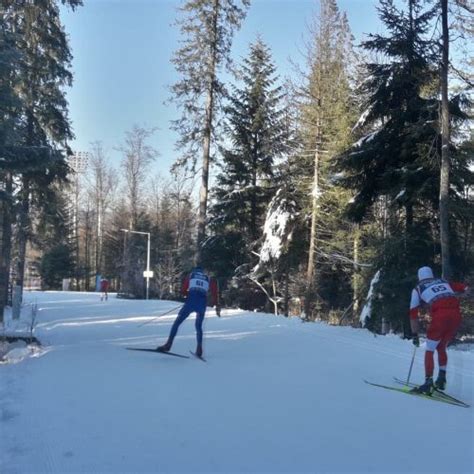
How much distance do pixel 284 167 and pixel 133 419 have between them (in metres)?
26.7

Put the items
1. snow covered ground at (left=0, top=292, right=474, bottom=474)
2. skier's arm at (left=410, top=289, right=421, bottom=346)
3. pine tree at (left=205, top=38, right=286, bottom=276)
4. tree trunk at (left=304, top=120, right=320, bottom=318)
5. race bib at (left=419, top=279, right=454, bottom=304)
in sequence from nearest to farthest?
snow covered ground at (left=0, top=292, right=474, bottom=474), race bib at (left=419, top=279, right=454, bottom=304), skier's arm at (left=410, top=289, right=421, bottom=346), tree trunk at (left=304, top=120, right=320, bottom=318), pine tree at (left=205, top=38, right=286, bottom=276)

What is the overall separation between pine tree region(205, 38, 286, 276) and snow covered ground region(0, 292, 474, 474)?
2254cm

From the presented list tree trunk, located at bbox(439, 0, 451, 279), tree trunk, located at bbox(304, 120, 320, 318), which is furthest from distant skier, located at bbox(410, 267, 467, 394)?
tree trunk, located at bbox(304, 120, 320, 318)

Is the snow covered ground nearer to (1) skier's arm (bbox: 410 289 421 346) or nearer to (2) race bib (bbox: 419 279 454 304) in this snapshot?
(1) skier's arm (bbox: 410 289 421 346)

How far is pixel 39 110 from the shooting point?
20.9 m

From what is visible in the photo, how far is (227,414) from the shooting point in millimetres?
6117

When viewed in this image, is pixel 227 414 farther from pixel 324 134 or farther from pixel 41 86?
pixel 324 134

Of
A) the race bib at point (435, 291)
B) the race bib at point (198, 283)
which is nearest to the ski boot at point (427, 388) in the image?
the race bib at point (435, 291)

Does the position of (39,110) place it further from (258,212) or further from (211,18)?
(258,212)

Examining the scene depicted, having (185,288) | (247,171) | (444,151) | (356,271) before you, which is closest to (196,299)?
(185,288)

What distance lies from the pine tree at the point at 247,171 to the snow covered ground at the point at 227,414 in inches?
887

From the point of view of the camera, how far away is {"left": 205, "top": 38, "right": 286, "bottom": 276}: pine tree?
110 feet

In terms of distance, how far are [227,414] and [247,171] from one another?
28.8m

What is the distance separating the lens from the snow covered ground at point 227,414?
4656mm
